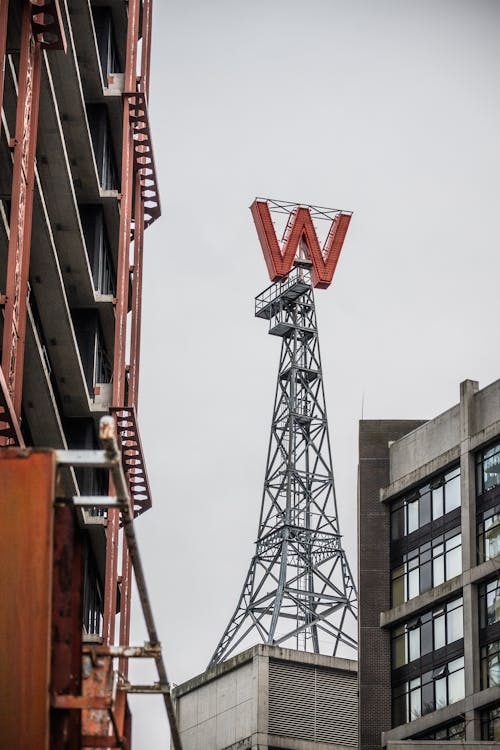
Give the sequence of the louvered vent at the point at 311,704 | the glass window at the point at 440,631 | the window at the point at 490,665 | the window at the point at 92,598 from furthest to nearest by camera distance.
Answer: the louvered vent at the point at 311,704, the glass window at the point at 440,631, the window at the point at 490,665, the window at the point at 92,598

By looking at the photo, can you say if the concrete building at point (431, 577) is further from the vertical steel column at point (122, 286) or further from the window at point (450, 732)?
the vertical steel column at point (122, 286)

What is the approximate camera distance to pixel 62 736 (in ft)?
53.3

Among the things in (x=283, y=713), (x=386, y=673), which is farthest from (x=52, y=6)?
(x=283, y=713)

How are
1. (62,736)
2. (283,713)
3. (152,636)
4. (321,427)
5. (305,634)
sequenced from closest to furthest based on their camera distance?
(62,736), (152,636), (283,713), (305,634), (321,427)

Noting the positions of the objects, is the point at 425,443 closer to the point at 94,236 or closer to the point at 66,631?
the point at 94,236

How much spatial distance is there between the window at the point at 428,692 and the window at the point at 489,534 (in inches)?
187

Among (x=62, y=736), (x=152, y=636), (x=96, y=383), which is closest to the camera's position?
(x=62, y=736)

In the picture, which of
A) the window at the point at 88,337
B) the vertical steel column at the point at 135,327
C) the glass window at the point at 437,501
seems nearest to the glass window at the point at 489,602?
the glass window at the point at 437,501

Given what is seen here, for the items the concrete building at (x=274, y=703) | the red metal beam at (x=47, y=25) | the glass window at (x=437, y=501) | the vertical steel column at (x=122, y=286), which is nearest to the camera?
the red metal beam at (x=47, y=25)

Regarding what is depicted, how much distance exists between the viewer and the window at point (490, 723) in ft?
242

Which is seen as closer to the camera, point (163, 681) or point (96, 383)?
point (163, 681)

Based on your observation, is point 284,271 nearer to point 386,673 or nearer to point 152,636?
point 386,673

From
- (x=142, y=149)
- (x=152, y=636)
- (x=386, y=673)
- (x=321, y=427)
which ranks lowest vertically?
(x=152, y=636)

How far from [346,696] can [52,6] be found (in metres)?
75.8
